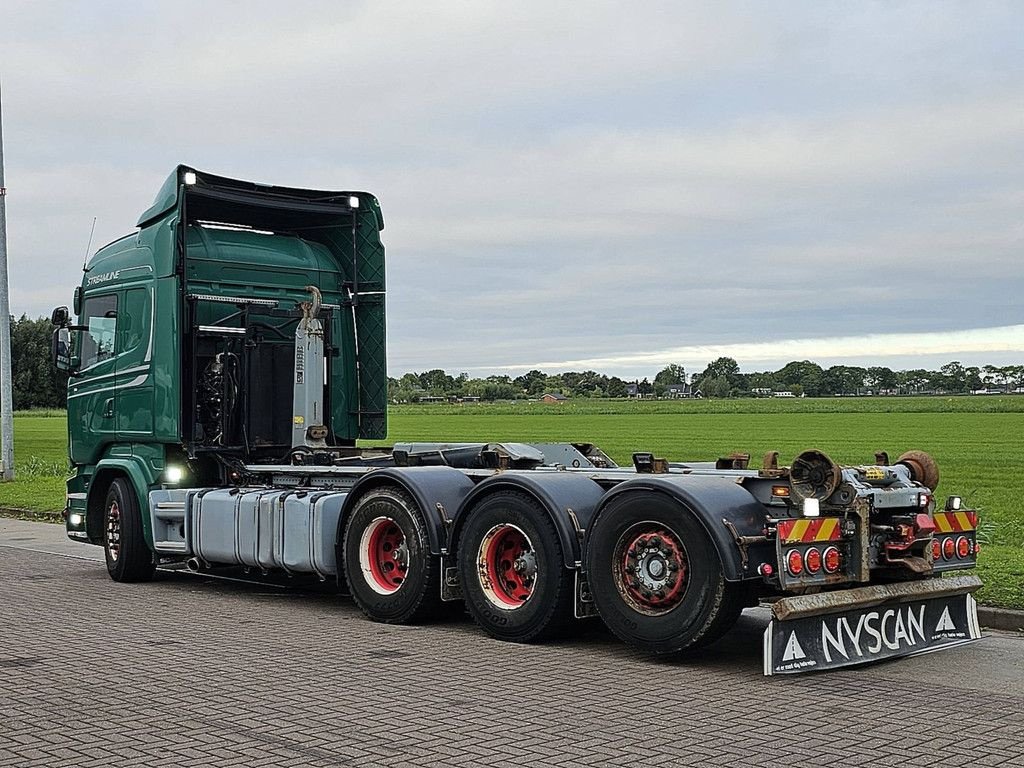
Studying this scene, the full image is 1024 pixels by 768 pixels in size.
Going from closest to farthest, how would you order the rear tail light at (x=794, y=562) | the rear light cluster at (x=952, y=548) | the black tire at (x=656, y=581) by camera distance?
the rear tail light at (x=794, y=562) < the black tire at (x=656, y=581) < the rear light cluster at (x=952, y=548)

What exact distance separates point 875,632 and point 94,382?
9047 millimetres

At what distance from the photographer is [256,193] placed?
14008mm

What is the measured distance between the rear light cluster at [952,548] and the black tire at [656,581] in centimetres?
166

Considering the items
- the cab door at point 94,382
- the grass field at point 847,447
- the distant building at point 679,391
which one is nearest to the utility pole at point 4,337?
the grass field at point 847,447

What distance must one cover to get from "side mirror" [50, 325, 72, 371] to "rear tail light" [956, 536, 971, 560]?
958 cm

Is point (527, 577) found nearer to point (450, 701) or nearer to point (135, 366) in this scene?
point (450, 701)

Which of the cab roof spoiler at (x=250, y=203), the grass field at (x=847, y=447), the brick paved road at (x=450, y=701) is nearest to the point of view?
the brick paved road at (x=450, y=701)

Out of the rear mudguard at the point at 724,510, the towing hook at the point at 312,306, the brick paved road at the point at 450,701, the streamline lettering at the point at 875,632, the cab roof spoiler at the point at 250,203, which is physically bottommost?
the brick paved road at the point at 450,701

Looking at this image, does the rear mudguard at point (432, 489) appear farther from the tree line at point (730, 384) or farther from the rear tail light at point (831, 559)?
→ the tree line at point (730, 384)

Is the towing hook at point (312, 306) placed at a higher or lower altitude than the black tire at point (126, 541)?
higher

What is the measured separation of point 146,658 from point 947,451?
44.3 metres

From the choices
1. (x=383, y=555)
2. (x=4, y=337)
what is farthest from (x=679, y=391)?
(x=383, y=555)

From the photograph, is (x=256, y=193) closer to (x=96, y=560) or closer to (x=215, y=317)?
(x=215, y=317)

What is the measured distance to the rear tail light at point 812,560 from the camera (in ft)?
27.0
